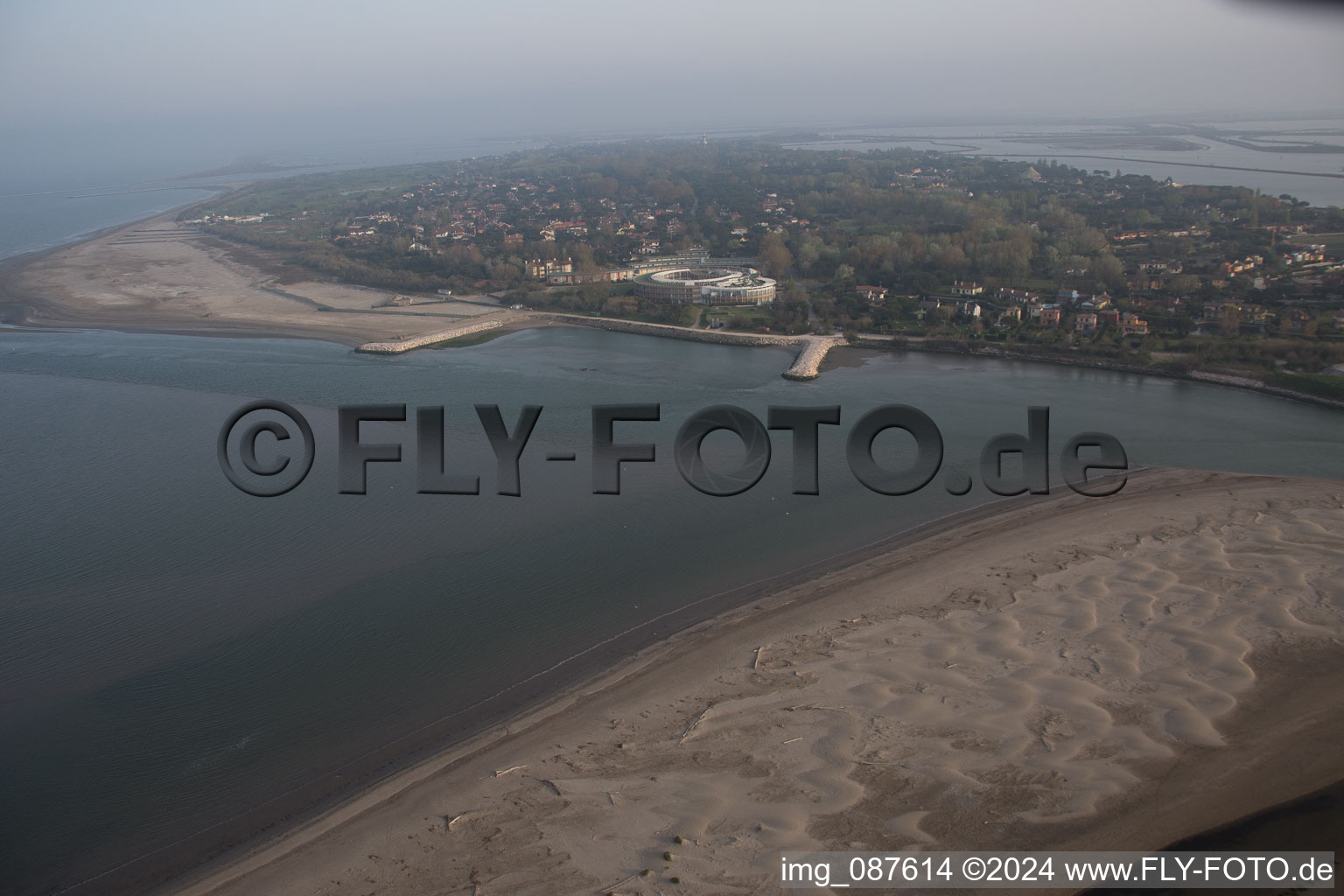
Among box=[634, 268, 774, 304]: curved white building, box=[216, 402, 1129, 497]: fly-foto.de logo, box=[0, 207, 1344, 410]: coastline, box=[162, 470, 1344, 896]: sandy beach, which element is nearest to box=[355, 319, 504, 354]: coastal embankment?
box=[0, 207, 1344, 410]: coastline

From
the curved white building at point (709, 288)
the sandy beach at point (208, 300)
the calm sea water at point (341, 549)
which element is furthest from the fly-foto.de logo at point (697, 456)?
the curved white building at point (709, 288)

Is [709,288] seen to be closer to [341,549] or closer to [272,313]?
[272,313]

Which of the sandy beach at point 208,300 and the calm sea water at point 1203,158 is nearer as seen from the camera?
the sandy beach at point 208,300

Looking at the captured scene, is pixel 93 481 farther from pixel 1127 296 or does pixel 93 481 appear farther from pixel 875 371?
pixel 1127 296

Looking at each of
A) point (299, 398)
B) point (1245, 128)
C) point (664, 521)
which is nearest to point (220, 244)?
point (299, 398)

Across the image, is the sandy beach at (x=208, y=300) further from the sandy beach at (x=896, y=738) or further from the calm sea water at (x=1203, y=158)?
the calm sea water at (x=1203, y=158)

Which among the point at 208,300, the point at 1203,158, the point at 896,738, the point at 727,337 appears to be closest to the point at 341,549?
the point at 896,738
